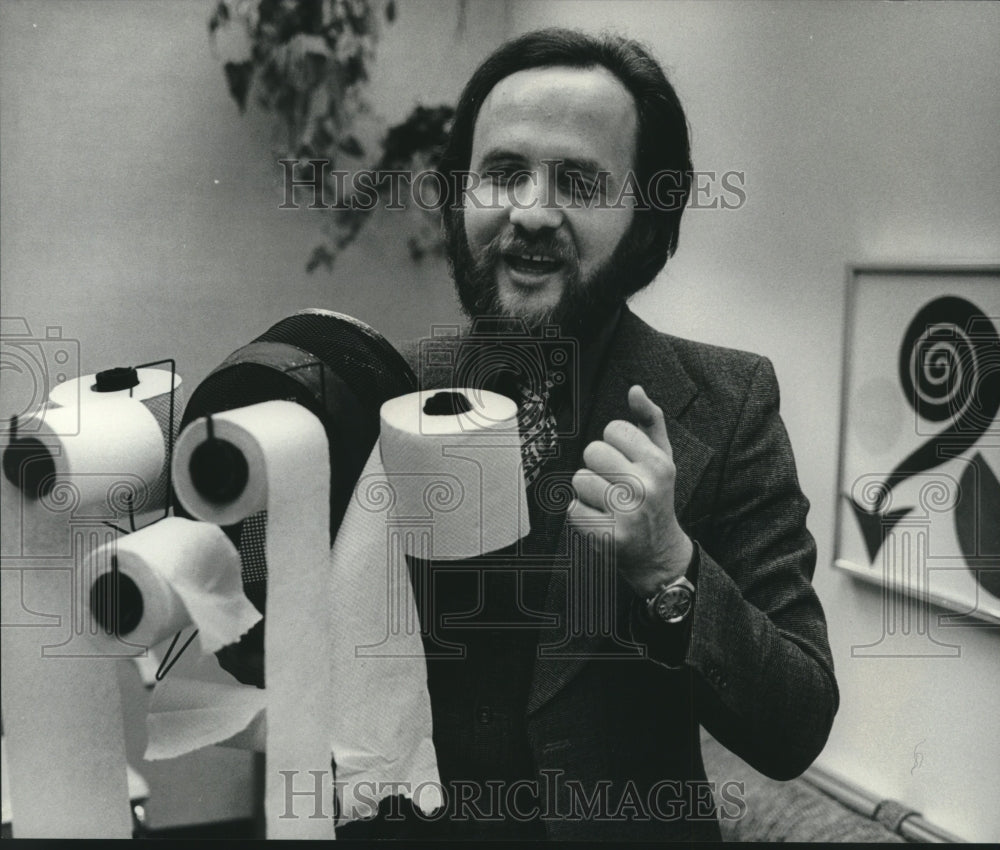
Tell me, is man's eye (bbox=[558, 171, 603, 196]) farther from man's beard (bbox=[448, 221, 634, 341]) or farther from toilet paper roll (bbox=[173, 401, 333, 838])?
toilet paper roll (bbox=[173, 401, 333, 838])

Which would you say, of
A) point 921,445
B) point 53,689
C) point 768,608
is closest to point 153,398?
point 53,689

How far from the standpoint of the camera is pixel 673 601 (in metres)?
0.92

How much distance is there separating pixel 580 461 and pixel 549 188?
30cm

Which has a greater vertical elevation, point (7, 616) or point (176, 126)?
point (176, 126)

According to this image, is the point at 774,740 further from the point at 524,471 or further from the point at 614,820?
the point at 524,471

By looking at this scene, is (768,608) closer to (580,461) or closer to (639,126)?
(580,461)

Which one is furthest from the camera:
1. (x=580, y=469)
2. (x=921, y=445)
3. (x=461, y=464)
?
(x=921, y=445)

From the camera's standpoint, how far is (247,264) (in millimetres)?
1074

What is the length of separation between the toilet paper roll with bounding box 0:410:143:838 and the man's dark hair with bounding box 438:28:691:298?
1.48ft

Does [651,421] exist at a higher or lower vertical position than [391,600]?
higher

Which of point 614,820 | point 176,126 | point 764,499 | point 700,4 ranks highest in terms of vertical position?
point 700,4

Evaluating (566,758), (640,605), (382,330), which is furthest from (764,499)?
(382,330)

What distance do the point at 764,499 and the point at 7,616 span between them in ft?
2.75

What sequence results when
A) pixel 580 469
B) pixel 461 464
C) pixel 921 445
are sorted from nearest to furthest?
1. pixel 461 464
2. pixel 580 469
3. pixel 921 445
